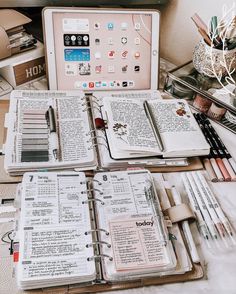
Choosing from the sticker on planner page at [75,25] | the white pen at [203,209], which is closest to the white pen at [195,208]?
the white pen at [203,209]

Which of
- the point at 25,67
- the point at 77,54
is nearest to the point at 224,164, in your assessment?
the point at 77,54

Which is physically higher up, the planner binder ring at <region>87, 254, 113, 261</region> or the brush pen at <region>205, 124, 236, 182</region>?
the brush pen at <region>205, 124, 236, 182</region>

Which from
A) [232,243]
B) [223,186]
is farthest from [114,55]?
[232,243]

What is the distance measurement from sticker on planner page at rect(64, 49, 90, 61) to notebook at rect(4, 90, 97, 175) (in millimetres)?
108

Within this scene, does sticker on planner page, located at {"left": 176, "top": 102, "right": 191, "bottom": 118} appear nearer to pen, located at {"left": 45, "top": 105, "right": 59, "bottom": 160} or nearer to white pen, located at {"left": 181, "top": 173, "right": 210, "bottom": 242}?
white pen, located at {"left": 181, "top": 173, "right": 210, "bottom": 242}

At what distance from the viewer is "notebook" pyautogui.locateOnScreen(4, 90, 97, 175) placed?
815mm

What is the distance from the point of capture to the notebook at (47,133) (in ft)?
2.68

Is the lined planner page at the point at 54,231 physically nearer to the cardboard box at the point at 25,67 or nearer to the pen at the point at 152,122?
the pen at the point at 152,122

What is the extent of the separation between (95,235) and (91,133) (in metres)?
0.29

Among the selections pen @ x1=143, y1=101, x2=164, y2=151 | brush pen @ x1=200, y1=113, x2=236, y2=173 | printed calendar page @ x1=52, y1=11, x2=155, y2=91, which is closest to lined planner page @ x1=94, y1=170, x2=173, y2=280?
pen @ x1=143, y1=101, x2=164, y2=151

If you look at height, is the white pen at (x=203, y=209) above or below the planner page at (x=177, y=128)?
below

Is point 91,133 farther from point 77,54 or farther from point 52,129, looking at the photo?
point 77,54

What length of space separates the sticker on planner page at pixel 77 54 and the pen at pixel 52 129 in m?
0.18

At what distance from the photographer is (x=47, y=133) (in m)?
0.88
